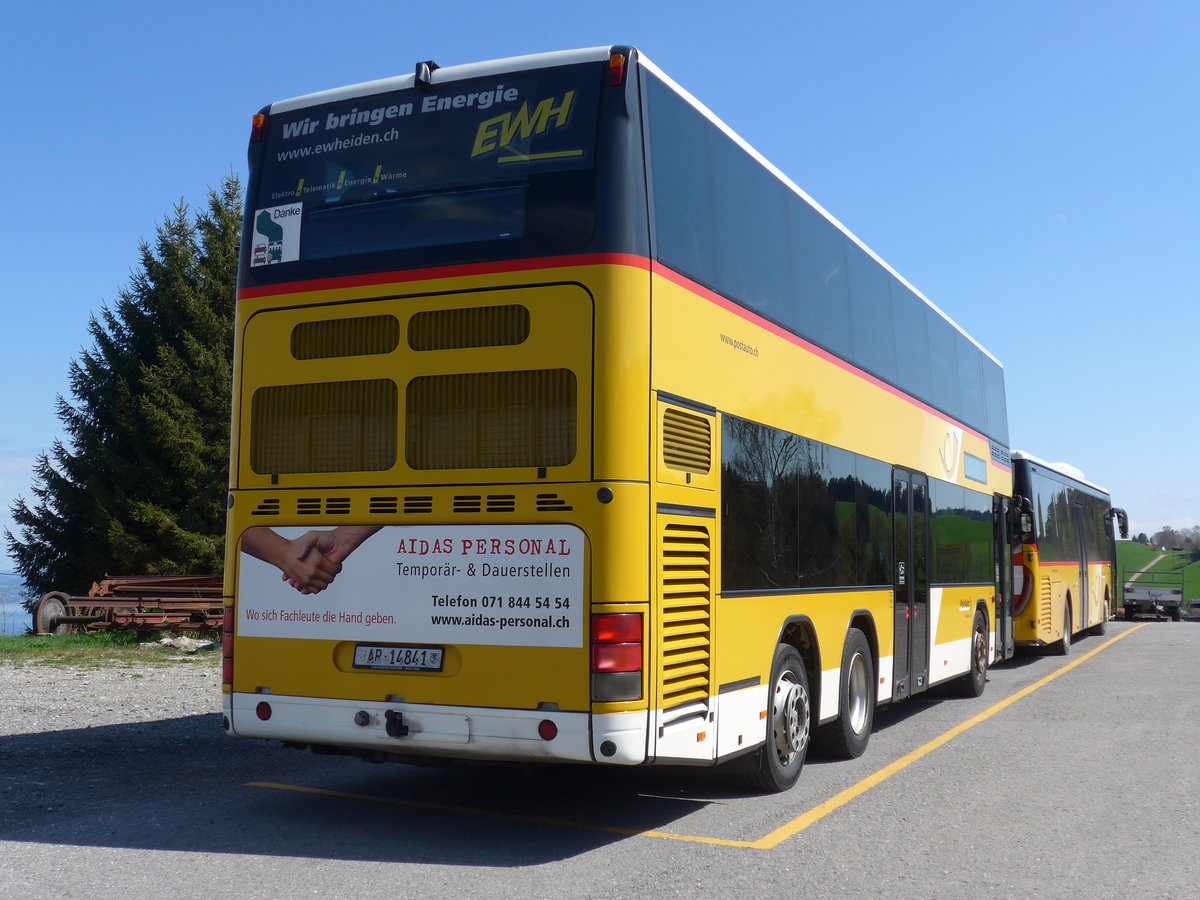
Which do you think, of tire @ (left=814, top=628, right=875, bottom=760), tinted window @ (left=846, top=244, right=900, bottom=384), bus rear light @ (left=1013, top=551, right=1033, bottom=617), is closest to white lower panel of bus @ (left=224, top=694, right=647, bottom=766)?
tire @ (left=814, top=628, right=875, bottom=760)

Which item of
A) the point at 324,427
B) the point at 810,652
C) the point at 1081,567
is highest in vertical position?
the point at 324,427

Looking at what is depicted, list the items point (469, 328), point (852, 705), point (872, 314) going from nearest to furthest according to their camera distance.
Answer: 1. point (469, 328)
2. point (852, 705)
3. point (872, 314)

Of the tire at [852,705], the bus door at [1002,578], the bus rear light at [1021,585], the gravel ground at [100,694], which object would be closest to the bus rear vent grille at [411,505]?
the tire at [852,705]

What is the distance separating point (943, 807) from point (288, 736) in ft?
13.9

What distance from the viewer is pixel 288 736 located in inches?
278

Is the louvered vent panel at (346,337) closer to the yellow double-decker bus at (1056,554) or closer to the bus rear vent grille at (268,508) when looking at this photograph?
the bus rear vent grille at (268,508)

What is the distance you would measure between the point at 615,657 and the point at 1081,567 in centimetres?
2038

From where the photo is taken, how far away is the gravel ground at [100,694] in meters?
11.4

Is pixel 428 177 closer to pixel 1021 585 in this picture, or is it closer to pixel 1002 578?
pixel 1002 578

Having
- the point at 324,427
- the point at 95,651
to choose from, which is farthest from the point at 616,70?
the point at 95,651

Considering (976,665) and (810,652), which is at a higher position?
(810,652)

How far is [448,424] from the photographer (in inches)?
271

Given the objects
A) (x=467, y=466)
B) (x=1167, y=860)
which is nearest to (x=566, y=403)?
(x=467, y=466)

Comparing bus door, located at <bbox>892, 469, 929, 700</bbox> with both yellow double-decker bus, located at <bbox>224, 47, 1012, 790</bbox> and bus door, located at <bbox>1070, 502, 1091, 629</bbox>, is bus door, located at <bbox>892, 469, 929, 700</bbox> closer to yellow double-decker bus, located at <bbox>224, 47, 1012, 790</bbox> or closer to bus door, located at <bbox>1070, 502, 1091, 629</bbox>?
yellow double-decker bus, located at <bbox>224, 47, 1012, 790</bbox>
